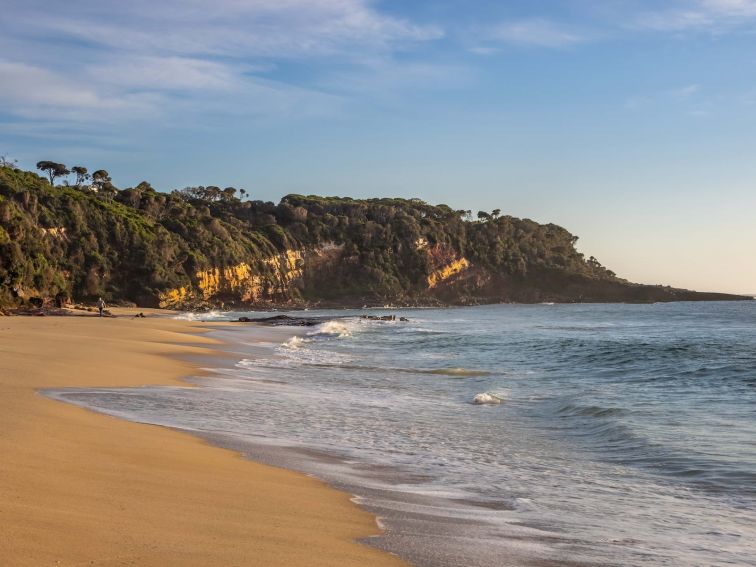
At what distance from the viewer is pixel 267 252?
4641 inches

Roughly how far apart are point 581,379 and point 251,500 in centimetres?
1517

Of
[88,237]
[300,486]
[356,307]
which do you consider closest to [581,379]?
[300,486]

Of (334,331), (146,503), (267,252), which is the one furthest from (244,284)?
(146,503)

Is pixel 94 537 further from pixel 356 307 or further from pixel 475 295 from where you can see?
pixel 475 295

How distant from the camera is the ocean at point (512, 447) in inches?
220

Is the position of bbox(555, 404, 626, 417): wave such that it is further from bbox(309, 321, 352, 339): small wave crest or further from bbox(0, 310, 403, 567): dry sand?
bbox(309, 321, 352, 339): small wave crest

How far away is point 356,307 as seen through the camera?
12000cm

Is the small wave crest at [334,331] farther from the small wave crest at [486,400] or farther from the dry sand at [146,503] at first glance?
the dry sand at [146,503]

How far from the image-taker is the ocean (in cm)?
558

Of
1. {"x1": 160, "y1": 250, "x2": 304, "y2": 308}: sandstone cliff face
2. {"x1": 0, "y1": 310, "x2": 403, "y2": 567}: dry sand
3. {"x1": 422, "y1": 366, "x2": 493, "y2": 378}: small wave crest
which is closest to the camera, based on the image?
{"x1": 0, "y1": 310, "x2": 403, "y2": 567}: dry sand

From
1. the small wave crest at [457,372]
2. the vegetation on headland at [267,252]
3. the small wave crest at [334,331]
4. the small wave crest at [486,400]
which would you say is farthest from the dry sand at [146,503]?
the vegetation on headland at [267,252]

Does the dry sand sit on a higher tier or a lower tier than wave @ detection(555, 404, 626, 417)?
higher

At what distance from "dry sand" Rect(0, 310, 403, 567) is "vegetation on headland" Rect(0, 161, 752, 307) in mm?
40637

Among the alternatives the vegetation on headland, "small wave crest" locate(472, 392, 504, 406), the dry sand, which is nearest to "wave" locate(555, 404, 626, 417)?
"small wave crest" locate(472, 392, 504, 406)
